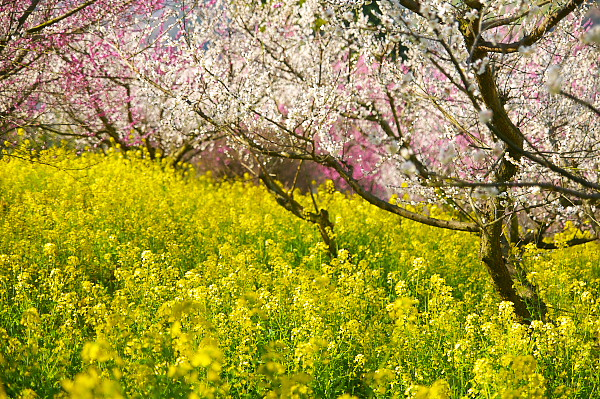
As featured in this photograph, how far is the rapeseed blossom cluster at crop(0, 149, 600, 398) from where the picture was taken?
3.15 meters

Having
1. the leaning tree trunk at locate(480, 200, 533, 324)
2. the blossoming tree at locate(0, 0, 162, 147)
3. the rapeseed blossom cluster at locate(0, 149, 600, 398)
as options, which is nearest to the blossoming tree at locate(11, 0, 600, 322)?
the leaning tree trunk at locate(480, 200, 533, 324)

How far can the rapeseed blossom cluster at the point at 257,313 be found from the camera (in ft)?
10.3

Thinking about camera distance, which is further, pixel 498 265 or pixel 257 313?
pixel 498 265

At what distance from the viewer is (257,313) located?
4.32m

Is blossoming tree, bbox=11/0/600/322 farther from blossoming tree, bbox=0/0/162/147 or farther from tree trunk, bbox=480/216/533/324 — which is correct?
blossoming tree, bbox=0/0/162/147

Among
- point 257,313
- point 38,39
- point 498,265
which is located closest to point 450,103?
point 498,265

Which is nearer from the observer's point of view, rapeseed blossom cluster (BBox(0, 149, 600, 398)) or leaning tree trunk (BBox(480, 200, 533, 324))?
rapeseed blossom cluster (BBox(0, 149, 600, 398))

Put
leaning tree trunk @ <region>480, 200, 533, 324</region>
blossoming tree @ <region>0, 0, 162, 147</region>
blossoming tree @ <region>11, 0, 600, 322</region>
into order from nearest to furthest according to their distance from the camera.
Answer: blossoming tree @ <region>11, 0, 600, 322</region>
leaning tree trunk @ <region>480, 200, 533, 324</region>
blossoming tree @ <region>0, 0, 162, 147</region>

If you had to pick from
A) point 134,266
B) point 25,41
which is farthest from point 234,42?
point 134,266

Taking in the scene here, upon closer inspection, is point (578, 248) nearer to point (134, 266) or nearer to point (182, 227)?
point (182, 227)

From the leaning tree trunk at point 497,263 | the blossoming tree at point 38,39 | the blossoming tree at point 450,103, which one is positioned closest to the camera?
the blossoming tree at point 450,103

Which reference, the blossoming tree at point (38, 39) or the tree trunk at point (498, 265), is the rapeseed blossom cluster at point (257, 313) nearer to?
the tree trunk at point (498, 265)

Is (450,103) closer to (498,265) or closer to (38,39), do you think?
(498,265)

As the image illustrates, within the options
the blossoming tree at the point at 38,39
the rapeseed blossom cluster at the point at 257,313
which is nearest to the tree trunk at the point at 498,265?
the rapeseed blossom cluster at the point at 257,313
